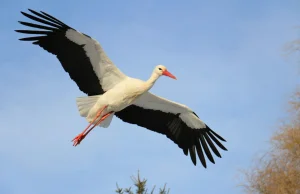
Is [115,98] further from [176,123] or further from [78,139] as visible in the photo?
[176,123]

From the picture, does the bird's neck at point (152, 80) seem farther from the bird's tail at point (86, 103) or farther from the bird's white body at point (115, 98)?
the bird's tail at point (86, 103)

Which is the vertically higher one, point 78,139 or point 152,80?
point 152,80

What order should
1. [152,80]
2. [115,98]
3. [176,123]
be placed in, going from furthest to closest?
[176,123] → [152,80] → [115,98]

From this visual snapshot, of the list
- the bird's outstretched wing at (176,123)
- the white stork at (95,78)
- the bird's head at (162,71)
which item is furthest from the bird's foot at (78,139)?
the bird's head at (162,71)

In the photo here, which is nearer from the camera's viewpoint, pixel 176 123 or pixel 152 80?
pixel 152 80

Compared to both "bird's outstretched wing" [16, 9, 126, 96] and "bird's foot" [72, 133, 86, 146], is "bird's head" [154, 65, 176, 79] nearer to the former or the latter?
"bird's outstretched wing" [16, 9, 126, 96]

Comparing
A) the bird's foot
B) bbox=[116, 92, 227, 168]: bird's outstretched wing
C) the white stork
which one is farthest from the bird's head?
the bird's foot

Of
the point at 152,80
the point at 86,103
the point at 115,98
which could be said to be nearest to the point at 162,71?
the point at 152,80

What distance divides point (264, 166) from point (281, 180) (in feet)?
1.56

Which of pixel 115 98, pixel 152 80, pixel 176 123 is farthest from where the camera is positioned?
pixel 176 123

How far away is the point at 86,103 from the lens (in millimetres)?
10672

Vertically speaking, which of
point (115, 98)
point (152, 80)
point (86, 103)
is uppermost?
point (152, 80)

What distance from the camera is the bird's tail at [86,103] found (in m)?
10.6

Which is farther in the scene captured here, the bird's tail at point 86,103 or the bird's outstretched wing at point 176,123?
the bird's outstretched wing at point 176,123
